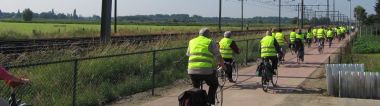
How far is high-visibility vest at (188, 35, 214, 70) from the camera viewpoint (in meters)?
9.79

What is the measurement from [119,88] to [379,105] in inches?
224

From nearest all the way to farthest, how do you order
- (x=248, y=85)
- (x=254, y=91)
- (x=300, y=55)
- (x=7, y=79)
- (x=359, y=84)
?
(x=7, y=79)
(x=359, y=84)
(x=254, y=91)
(x=248, y=85)
(x=300, y=55)

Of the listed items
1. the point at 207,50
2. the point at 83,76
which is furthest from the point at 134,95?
the point at 207,50

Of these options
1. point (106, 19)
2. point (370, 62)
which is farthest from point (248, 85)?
point (370, 62)

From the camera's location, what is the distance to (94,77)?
43.4 feet

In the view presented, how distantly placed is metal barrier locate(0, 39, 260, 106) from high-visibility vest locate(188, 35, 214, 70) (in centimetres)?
196

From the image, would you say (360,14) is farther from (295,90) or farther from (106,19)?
(295,90)

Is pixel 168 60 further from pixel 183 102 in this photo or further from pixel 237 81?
pixel 183 102

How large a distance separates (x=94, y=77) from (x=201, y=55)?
13.7 ft

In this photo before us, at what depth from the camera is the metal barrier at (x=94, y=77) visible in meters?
10.7

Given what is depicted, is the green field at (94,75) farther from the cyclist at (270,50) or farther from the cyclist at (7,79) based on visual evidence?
the cyclist at (7,79)

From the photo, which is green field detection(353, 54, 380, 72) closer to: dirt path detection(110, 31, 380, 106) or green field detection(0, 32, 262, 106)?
dirt path detection(110, 31, 380, 106)

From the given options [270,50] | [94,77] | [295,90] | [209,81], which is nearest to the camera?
[209,81]

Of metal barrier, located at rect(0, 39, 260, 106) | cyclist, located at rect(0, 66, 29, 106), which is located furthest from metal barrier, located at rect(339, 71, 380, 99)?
cyclist, located at rect(0, 66, 29, 106)
